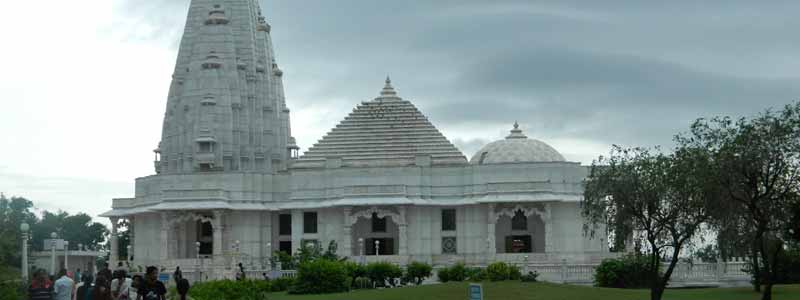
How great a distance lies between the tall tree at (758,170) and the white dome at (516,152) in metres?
35.3

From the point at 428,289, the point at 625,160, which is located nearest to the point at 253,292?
the point at 428,289

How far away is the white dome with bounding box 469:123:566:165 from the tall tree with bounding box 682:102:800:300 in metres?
35.3

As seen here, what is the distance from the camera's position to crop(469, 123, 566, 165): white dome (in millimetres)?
71875

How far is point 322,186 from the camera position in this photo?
71750 mm

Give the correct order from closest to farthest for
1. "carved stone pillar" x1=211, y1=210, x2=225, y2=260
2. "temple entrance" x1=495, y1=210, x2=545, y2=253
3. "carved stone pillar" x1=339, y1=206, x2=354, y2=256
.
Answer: "carved stone pillar" x1=339, y1=206, x2=354, y2=256
"carved stone pillar" x1=211, y1=210, x2=225, y2=260
"temple entrance" x1=495, y1=210, x2=545, y2=253

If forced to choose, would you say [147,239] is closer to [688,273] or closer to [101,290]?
[688,273]

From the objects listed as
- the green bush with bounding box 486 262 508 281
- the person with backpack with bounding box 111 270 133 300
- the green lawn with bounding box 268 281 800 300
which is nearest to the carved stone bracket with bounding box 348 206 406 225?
the green bush with bounding box 486 262 508 281

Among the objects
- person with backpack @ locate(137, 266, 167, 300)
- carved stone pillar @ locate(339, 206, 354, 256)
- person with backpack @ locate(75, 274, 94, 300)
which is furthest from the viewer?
carved stone pillar @ locate(339, 206, 354, 256)

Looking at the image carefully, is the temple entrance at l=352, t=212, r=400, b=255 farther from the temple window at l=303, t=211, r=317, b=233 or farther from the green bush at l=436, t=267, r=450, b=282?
the green bush at l=436, t=267, r=450, b=282

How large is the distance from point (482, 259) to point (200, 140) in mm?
19707

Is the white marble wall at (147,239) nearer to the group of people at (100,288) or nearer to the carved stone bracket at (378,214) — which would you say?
the carved stone bracket at (378,214)

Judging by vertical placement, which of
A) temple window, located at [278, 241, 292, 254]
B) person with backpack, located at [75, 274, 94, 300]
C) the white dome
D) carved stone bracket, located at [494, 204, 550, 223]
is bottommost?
person with backpack, located at [75, 274, 94, 300]

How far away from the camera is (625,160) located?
123 ft

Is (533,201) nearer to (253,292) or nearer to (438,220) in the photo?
(438,220)
